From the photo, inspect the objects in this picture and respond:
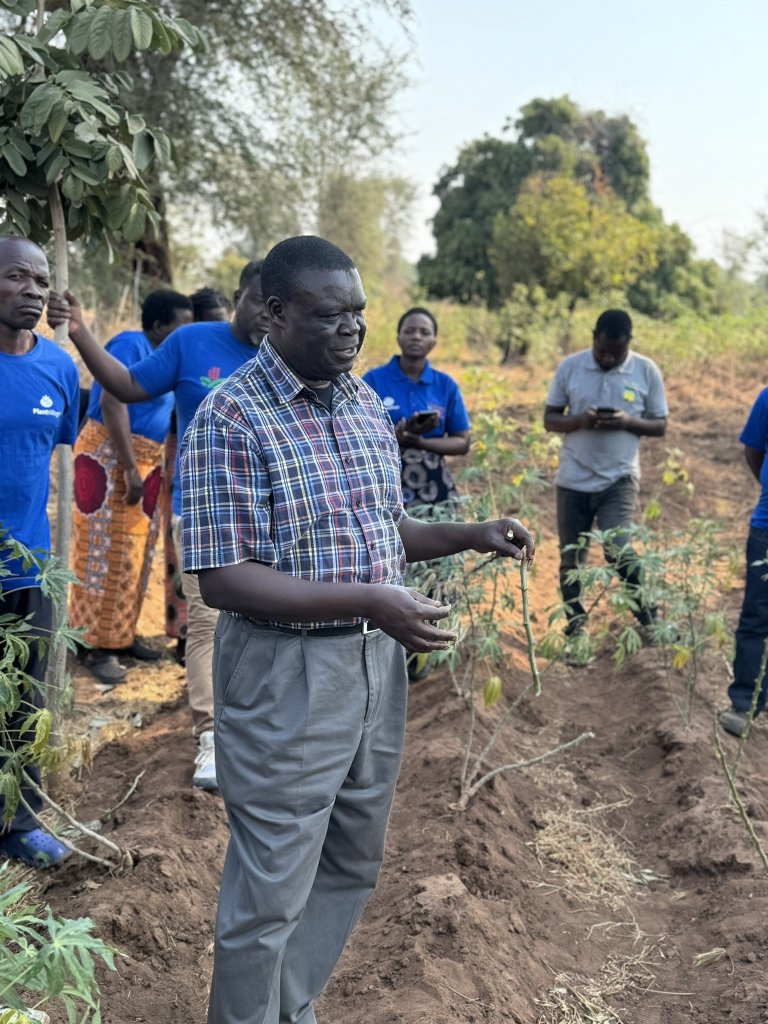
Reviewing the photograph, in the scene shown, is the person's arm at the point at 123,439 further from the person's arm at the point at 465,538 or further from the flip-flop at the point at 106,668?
the person's arm at the point at 465,538

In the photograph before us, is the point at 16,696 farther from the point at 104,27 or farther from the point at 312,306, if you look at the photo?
the point at 104,27

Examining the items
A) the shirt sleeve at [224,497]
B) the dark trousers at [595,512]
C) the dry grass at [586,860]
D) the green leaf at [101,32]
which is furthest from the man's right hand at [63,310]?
the dark trousers at [595,512]

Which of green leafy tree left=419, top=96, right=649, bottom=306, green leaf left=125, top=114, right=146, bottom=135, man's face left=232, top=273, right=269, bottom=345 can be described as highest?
green leafy tree left=419, top=96, right=649, bottom=306

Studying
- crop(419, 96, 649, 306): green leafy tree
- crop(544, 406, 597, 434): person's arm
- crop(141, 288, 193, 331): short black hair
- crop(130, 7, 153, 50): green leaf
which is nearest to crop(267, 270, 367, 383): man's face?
crop(130, 7, 153, 50): green leaf

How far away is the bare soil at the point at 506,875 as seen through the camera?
283 centimetres

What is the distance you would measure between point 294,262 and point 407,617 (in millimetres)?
749

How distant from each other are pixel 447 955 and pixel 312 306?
195cm

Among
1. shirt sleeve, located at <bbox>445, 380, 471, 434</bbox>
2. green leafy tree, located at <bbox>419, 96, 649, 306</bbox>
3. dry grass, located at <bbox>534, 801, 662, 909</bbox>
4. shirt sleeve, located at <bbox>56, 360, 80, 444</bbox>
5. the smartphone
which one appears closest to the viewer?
shirt sleeve, located at <bbox>56, 360, 80, 444</bbox>

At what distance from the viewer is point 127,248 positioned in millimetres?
11750

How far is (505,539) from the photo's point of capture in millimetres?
2305

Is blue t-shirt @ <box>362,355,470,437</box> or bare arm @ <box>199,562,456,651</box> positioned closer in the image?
bare arm @ <box>199,562,456,651</box>

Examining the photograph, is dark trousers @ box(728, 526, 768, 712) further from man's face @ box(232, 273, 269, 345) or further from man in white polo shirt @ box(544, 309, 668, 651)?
man's face @ box(232, 273, 269, 345)

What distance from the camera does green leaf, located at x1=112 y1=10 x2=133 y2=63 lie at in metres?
3.23

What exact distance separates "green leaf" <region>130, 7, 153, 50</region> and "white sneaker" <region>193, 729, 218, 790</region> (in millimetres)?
2466
